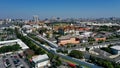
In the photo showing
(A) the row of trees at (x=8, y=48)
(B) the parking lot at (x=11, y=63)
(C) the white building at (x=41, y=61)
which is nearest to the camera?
(C) the white building at (x=41, y=61)

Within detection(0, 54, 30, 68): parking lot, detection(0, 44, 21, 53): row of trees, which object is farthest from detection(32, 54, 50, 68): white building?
detection(0, 44, 21, 53): row of trees

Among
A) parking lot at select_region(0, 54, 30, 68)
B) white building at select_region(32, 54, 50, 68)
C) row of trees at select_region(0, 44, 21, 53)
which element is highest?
white building at select_region(32, 54, 50, 68)

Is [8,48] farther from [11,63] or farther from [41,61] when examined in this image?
[41,61]

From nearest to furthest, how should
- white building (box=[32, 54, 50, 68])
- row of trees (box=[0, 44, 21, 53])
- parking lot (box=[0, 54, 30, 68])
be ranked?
1. white building (box=[32, 54, 50, 68])
2. parking lot (box=[0, 54, 30, 68])
3. row of trees (box=[0, 44, 21, 53])

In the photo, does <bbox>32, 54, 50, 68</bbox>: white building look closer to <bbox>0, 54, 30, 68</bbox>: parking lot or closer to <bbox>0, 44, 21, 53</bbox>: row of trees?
<bbox>0, 54, 30, 68</bbox>: parking lot

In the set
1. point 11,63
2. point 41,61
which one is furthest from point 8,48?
point 41,61

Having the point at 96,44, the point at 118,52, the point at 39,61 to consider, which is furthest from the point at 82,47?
the point at 39,61

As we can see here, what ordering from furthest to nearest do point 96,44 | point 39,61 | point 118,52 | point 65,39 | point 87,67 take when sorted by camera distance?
point 65,39 → point 96,44 → point 118,52 → point 39,61 → point 87,67

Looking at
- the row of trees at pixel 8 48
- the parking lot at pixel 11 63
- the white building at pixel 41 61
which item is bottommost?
the parking lot at pixel 11 63

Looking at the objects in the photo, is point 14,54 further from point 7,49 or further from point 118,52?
point 118,52

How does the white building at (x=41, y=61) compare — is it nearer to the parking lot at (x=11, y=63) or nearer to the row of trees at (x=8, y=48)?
the parking lot at (x=11, y=63)

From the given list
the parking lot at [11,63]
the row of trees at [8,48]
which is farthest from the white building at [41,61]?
the row of trees at [8,48]
